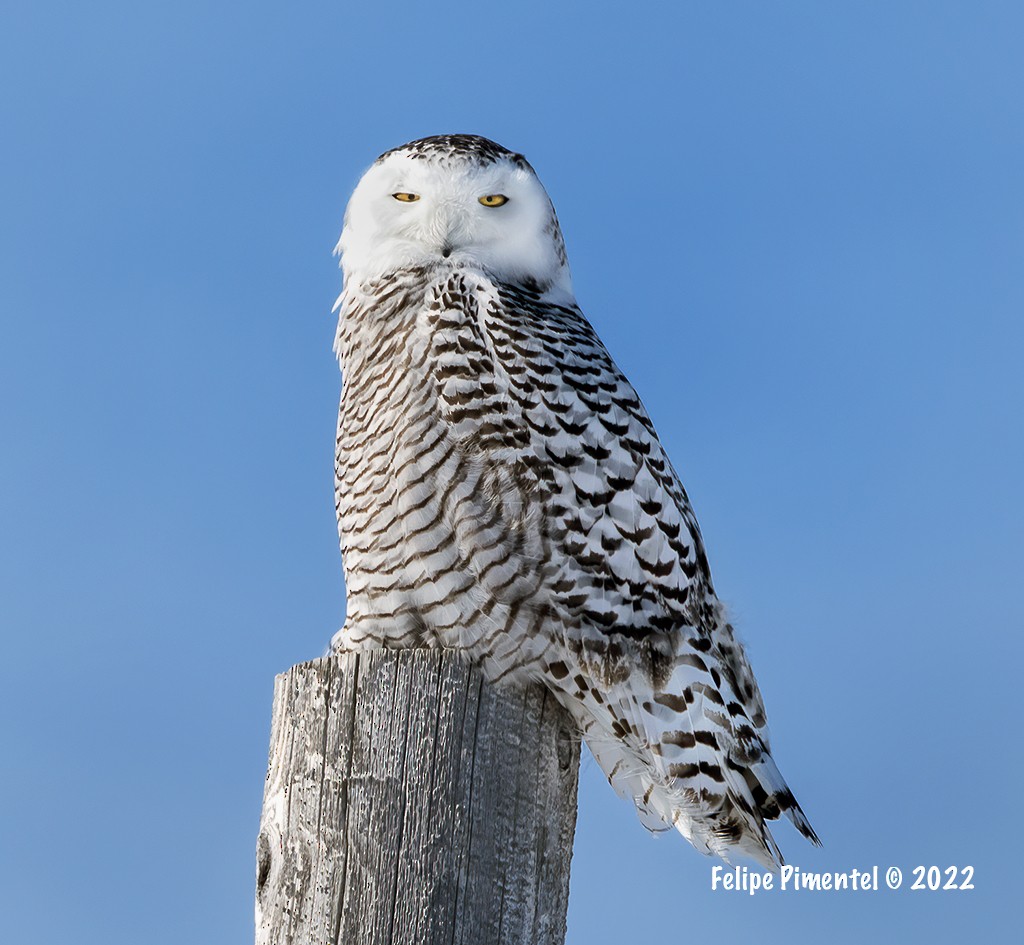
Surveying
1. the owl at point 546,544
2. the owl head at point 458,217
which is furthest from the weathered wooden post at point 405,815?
the owl head at point 458,217

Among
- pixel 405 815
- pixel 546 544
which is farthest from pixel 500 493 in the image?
pixel 405 815

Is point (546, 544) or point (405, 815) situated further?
point (546, 544)

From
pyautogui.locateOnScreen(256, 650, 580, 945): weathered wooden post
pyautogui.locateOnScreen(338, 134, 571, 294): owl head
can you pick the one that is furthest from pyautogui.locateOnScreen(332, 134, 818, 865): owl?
pyautogui.locateOnScreen(256, 650, 580, 945): weathered wooden post

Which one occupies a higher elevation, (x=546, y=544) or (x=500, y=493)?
(x=500, y=493)

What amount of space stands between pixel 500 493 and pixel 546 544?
189 mm

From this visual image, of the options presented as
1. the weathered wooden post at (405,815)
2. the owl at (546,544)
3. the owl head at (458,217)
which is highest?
the owl head at (458,217)

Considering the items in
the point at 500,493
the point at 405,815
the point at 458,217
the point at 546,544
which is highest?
the point at 458,217

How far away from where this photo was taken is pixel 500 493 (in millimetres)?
3295

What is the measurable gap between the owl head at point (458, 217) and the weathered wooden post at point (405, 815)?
1521 mm

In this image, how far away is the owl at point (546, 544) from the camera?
3223 millimetres

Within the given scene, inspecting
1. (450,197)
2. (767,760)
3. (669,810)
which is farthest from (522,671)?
(450,197)

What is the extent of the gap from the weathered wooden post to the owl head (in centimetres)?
152

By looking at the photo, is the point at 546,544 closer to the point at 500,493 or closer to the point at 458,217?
the point at 500,493

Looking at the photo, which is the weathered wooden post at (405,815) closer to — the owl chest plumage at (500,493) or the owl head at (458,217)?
the owl chest plumage at (500,493)
